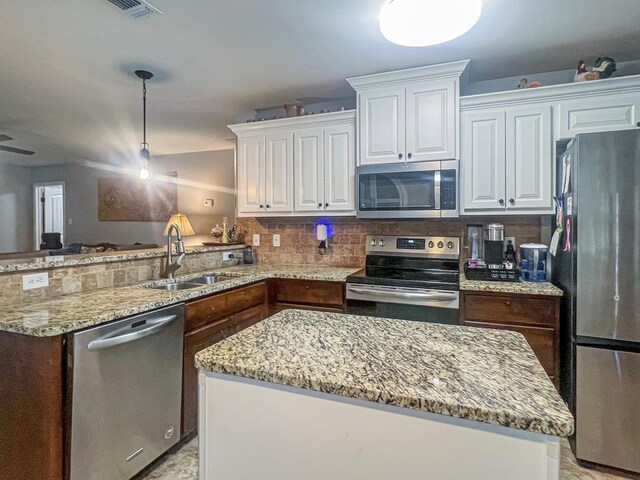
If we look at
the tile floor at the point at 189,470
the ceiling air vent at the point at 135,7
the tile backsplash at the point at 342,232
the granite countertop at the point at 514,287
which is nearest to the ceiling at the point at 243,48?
the ceiling air vent at the point at 135,7

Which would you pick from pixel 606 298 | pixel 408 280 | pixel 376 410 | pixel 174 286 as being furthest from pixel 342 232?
pixel 376 410

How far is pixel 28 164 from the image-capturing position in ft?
22.1

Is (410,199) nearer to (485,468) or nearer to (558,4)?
(558,4)

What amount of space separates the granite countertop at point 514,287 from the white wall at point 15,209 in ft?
26.6

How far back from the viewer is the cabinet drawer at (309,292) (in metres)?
2.63

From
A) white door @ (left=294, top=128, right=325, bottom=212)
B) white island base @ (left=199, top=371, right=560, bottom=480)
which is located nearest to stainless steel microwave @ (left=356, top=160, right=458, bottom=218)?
white door @ (left=294, top=128, right=325, bottom=212)

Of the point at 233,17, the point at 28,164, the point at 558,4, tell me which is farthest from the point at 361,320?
the point at 28,164

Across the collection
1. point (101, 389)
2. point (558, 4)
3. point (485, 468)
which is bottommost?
point (101, 389)

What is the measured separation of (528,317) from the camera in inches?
84.8

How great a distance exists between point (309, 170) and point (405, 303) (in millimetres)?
1340

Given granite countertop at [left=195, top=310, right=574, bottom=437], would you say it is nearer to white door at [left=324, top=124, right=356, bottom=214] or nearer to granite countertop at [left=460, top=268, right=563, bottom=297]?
granite countertop at [left=460, top=268, right=563, bottom=297]

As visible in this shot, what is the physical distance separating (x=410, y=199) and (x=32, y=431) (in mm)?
2406

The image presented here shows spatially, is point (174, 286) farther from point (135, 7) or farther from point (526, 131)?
point (526, 131)

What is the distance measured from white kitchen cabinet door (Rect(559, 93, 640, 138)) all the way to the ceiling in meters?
0.34
